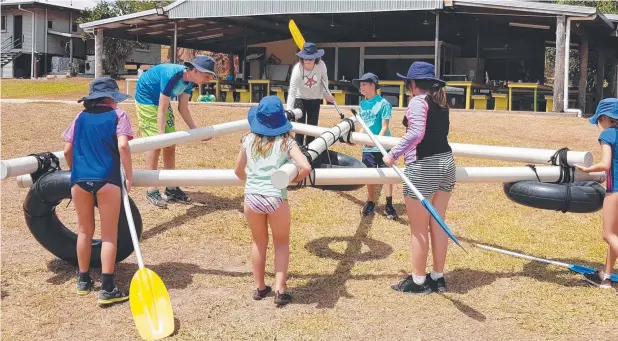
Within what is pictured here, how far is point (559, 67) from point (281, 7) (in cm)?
811

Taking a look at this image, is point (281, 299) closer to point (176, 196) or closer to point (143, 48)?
point (176, 196)

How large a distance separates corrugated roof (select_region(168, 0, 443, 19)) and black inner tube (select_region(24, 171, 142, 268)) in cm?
1414

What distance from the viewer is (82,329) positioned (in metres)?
4.21

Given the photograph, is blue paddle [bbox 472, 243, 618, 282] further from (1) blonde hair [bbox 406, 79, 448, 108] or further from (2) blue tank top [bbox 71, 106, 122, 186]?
(2) blue tank top [bbox 71, 106, 122, 186]

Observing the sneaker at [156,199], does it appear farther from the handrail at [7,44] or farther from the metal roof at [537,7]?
the handrail at [7,44]

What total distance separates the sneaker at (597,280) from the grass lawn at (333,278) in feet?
0.32

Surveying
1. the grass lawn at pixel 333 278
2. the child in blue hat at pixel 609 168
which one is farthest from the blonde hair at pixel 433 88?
the grass lawn at pixel 333 278

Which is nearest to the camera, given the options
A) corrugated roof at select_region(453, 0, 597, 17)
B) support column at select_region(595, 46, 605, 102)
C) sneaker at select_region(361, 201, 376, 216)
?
sneaker at select_region(361, 201, 376, 216)

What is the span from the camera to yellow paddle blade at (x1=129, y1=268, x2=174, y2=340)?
4.08m

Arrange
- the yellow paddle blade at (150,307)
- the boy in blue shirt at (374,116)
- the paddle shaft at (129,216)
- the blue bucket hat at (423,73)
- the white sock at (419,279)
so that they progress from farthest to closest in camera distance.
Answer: the boy in blue shirt at (374,116), the white sock at (419,279), the blue bucket hat at (423,73), the paddle shaft at (129,216), the yellow paddle blade at (150,307)

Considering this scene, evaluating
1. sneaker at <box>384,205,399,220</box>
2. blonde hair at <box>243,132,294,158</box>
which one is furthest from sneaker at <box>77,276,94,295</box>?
sneaker at <box>384,205,399,220</box>

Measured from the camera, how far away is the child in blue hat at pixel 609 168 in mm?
4852

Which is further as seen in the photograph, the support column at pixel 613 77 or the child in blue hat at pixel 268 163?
the support column at pixel 613 77

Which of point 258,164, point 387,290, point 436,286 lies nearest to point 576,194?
point 436,286
